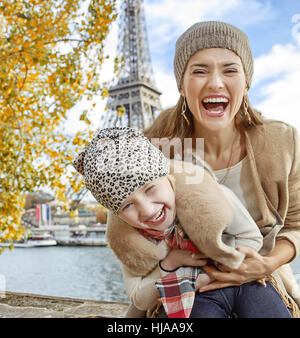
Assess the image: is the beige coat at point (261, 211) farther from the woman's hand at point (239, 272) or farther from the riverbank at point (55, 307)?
the riverbank at point (55, 307)

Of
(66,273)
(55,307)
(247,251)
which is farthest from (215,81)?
(66,273)

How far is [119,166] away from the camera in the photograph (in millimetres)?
885

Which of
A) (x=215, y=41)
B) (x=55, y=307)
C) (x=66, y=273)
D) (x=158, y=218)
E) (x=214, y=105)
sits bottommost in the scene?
(x=66, y=273)

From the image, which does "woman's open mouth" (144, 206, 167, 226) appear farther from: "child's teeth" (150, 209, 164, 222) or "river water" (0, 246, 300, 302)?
"river water" (0, 246, 300, 302)

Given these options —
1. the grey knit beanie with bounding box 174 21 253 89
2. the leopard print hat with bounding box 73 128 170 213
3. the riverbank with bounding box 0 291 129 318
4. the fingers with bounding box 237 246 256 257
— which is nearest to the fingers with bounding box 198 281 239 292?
the fingers with bounding box 237 246 256 257

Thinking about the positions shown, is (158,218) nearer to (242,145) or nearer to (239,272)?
(239,272)

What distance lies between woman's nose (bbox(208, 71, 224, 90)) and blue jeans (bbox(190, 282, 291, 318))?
0.55 meters

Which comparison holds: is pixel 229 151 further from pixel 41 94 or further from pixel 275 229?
pixel 41 94

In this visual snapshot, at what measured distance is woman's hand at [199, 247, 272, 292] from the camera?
3.15 feet

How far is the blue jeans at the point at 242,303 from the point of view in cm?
98

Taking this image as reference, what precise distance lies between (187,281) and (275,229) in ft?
0.97

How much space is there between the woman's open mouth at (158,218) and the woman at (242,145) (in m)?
0.14

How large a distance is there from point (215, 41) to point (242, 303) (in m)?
0.72

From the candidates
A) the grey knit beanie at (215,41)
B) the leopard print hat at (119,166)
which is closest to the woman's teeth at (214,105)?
the grey knit beanie at (215,41)
